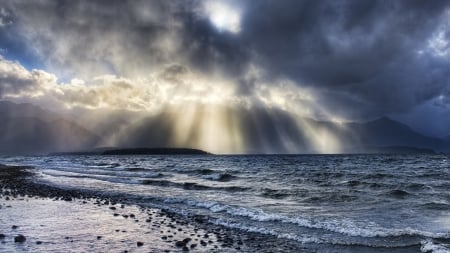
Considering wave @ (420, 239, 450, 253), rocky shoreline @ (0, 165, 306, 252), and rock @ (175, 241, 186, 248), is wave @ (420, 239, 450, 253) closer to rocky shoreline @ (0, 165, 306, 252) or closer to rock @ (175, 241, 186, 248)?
rocky shoreline @ (0, 165, 306, 252)

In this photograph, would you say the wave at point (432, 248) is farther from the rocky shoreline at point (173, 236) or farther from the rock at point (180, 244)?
the rock at point (180, 244)

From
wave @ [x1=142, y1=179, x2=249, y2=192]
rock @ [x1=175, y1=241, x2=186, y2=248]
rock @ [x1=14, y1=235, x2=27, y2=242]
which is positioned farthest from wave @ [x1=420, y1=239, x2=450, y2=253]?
wave @ [x1=142, y1=179, x2=249, y2=192]

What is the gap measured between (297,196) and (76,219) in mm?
→ 18219

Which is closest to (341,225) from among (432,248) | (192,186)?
(432,248)

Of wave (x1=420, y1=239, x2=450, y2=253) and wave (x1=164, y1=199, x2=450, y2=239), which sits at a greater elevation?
wave (x1=420, y1=239, x2=450, y2=253)

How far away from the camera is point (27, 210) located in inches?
818

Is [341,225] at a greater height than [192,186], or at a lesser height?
greater

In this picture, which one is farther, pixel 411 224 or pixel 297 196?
pixel 297 196

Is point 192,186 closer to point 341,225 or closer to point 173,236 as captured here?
point 341,225

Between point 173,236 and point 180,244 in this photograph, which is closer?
point 180,244

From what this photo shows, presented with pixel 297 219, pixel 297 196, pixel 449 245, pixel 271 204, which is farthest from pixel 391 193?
pixel 449 245

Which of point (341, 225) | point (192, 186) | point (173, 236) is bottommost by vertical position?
point (192, 186)

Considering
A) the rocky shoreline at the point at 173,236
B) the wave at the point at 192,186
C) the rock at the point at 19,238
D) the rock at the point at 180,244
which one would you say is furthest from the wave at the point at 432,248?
the wave at the point at 192,186

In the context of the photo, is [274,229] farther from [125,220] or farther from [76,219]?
[76,219]
